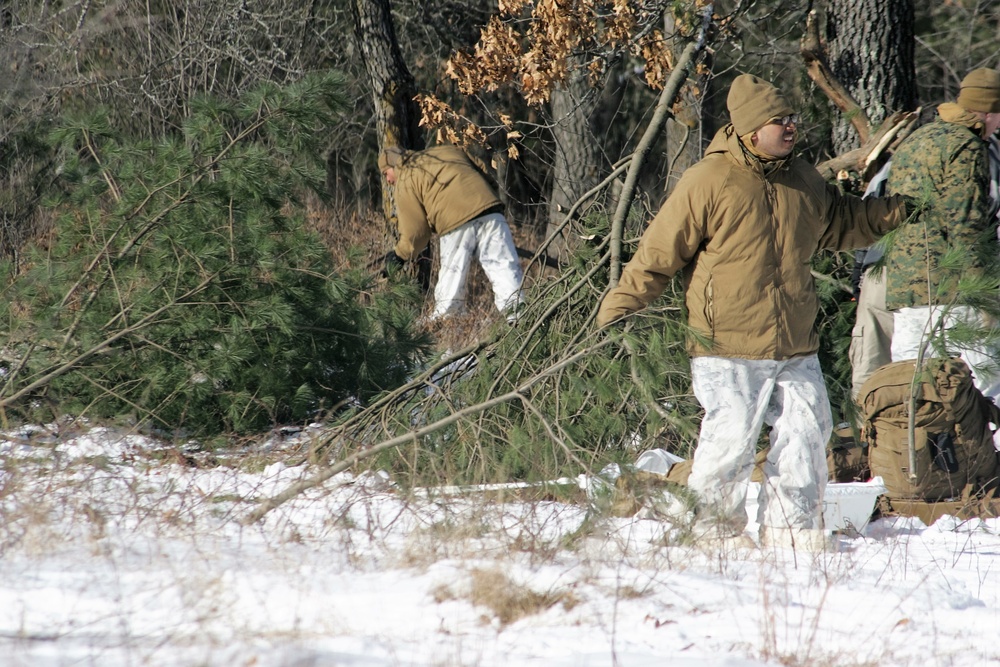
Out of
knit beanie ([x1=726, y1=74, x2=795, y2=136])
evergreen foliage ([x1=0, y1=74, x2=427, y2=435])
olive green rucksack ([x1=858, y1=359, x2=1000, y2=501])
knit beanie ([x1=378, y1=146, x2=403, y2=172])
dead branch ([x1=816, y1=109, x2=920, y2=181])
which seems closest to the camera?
knit beanie ([x1=726, y1=74, x2=795, y2=136])

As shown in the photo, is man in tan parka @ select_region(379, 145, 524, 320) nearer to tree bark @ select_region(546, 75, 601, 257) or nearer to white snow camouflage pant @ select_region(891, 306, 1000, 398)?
tree bark @ select_region(546, 75, 601, 257)

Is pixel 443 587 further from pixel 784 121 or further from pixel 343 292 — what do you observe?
pixel 343 292

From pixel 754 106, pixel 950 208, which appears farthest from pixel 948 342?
pixel 754 106

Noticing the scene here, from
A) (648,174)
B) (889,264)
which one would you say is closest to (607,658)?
(889,264)

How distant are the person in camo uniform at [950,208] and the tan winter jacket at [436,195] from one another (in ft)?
11.6

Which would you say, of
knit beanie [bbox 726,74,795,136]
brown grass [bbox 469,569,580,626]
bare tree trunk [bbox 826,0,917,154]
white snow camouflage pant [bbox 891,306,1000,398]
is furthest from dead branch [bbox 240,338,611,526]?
bare tree trunk [bbox 826,0,917,154]

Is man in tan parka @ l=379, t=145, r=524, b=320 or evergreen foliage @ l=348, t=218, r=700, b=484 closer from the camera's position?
evergreen foliage @ l=348, t=218, r=700, b=484

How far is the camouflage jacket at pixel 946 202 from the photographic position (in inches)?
196

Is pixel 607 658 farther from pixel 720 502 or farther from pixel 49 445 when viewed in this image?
pixel 49 445

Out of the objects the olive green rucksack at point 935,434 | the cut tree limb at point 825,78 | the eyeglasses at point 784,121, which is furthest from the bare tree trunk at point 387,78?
the eyeglasses at point 784,121

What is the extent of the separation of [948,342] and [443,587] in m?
2.67

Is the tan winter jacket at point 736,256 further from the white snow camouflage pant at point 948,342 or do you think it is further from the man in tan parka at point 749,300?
the white snow camouflage pant at point 948,342

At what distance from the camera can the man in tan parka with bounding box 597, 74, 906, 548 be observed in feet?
13.5

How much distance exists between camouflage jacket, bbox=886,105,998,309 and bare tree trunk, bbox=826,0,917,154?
181 centimetres
